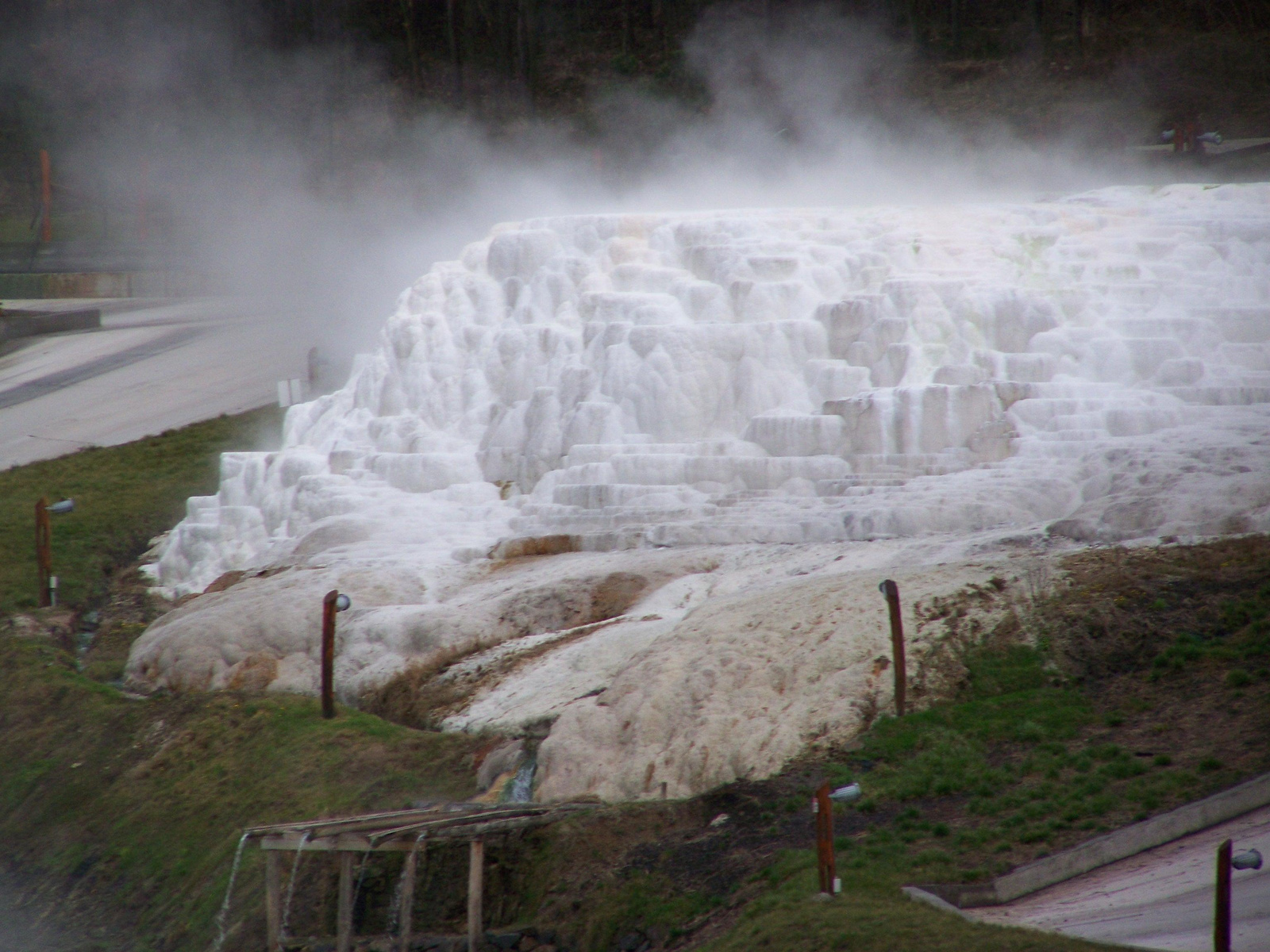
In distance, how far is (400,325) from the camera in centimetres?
2600

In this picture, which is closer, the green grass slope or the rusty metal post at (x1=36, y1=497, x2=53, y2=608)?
the rusty metal post at (x1=36, y1=497, x2=53, y2=608)

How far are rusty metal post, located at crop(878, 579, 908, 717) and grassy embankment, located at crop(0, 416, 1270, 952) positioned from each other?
0.28 metres

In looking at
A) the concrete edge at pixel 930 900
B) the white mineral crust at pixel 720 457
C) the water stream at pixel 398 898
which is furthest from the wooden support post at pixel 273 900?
the concrete edge at pixel 930 900

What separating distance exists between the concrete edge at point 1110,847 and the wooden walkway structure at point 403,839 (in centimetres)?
397

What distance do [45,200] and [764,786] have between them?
147ft

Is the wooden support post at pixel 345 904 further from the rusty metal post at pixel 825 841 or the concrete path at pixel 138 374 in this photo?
the concrete path at pixel 138 374

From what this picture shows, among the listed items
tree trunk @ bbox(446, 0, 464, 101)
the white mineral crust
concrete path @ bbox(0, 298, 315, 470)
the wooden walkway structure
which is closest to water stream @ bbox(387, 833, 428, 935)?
the wooden walkway structure

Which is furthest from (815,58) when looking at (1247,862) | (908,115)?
(1247,862)

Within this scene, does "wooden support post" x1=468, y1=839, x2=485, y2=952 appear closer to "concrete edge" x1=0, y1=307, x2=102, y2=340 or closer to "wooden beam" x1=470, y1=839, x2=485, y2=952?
"wooden beam" x1=470, y1=839, x2=485, y2=952

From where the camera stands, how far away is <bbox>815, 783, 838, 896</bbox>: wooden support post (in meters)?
11.0

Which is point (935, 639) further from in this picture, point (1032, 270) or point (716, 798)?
point (1032, 270)

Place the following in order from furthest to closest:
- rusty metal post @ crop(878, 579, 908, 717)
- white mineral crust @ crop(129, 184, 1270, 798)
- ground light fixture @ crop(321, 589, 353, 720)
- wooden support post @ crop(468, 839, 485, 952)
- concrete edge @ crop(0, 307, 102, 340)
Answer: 1. concrete edge @ crop(0, 307, 102, 340)
2. ground light fixture @ crop(321, 589, 353, 720)
3. white mineral crust @ crop(129, 184, 1270, 798)
4. rusty metal post @ crop(878, 579, 908, 717)
5. wooden support post @ crop(468, 839, 485, 952)

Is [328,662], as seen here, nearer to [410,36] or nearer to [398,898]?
[398,898]

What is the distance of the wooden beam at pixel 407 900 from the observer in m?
13.0
